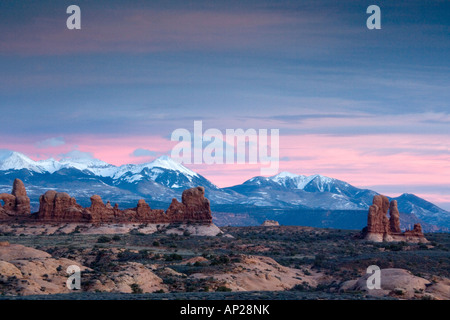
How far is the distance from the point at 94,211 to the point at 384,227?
138 feet

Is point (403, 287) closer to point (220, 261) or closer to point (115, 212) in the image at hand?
point (220, 261)

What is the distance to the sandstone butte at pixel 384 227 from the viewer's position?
88.2 m

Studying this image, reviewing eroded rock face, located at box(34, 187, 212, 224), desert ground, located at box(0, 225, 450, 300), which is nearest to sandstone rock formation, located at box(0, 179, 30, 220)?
eroded rock face, located at box(34, 187, 212, 224)

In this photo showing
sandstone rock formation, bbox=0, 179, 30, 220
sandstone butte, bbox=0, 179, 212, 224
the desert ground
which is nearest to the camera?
the desert ground

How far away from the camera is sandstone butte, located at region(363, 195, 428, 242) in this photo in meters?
88.2

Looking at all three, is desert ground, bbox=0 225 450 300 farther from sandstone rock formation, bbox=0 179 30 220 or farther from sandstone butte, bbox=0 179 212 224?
sandstone rock formation, bbox=0 179 30 220

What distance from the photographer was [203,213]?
95.6m

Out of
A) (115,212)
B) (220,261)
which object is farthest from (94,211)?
(220,261)

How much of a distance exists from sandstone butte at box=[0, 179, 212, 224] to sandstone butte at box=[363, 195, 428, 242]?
24.2 meters

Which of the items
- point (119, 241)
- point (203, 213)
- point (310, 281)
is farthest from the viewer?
point (203, 213)
